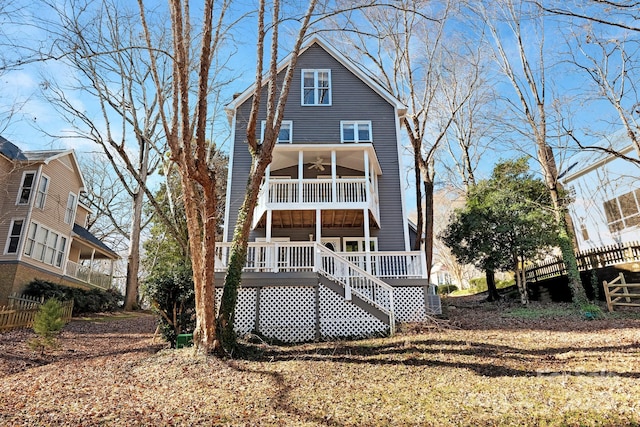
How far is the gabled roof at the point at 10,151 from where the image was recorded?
18.3 m

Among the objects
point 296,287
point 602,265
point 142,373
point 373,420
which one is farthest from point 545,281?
point 142,373

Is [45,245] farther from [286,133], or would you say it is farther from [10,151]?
[286,133]

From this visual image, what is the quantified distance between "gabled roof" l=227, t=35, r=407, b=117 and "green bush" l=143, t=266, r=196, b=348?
385 inches

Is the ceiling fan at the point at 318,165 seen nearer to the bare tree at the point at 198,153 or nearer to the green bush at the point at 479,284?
the bare tree at the point at 198,153

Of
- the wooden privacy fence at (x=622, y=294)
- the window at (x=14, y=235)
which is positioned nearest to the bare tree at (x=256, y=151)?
the wooden privacy fence at (x=622, y=294)

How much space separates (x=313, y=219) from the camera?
15.2m

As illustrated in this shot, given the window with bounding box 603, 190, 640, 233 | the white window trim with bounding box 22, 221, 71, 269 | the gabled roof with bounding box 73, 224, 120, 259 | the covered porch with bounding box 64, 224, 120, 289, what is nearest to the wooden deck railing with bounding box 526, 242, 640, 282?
the window with bounding box 603, 190, 640, 233

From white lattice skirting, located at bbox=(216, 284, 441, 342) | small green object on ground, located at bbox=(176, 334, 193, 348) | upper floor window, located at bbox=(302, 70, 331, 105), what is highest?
upper floor window, located at bbox=(302, 70, 331, 105)

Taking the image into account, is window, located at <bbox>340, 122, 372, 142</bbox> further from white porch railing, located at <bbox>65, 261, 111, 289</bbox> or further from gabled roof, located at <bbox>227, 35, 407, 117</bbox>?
white porch railing, located at <bbox>65, 261, 111, 289</bbox>

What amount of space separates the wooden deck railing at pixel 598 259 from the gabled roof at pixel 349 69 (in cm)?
966

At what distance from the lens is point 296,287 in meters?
11.3

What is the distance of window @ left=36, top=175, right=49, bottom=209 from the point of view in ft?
64.4

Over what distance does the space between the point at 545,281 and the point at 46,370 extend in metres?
18.8

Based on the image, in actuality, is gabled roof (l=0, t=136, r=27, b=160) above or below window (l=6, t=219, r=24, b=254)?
above
